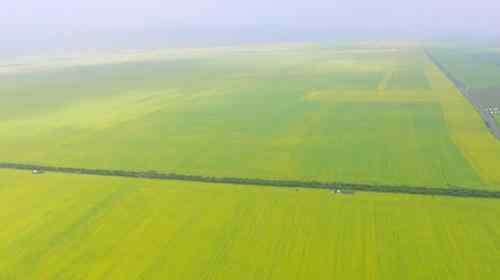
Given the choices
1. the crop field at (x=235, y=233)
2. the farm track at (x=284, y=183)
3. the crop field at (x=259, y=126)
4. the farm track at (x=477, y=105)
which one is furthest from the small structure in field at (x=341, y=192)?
the farm track at (x=477, y=105)

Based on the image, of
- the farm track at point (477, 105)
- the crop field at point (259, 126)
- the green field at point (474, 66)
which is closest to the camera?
the crop field at point (259, 126)

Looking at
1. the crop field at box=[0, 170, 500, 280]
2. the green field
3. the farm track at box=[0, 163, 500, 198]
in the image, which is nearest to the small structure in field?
the farm track at box=[0, 163, 500, 198]

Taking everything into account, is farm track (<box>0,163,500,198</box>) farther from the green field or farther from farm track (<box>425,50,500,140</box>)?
the green field

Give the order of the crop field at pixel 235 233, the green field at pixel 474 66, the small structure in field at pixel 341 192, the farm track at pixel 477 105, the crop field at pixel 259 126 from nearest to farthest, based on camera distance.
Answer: the crop field at pixel 235 233 < the small structure in field at pixel 341 192 < the crop field at pixel 259 126 < the farm track at pixel 477 105 < the green field at pixel 474 66

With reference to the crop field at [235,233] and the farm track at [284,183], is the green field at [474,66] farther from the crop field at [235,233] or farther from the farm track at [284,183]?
the crop field at [235,233]

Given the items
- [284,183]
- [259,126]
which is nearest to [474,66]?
[259,126]

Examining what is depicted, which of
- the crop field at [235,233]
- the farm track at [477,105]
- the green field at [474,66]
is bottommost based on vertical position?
the crop field at [235,233]

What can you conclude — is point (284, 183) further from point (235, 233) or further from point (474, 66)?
point (474, 66)
